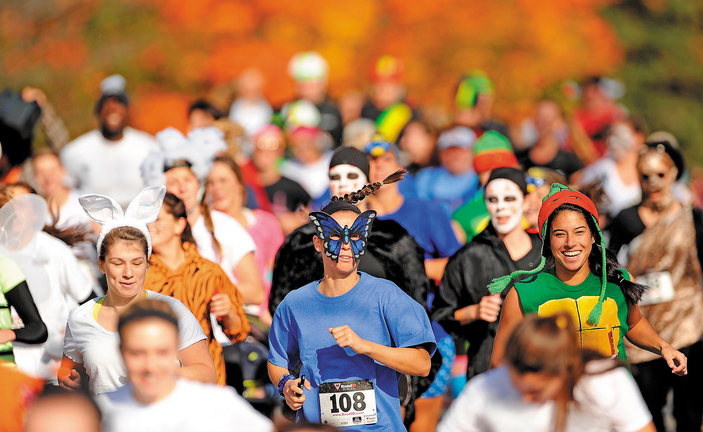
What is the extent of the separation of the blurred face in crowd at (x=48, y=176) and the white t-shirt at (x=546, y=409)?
6.16m

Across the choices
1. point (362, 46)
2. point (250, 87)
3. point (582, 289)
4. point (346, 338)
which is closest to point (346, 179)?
point (582, 289)

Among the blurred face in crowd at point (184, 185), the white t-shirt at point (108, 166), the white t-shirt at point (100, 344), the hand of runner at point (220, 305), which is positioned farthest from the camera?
the white t-shirt at point (108, 166)

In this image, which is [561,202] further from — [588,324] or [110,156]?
[110,156]

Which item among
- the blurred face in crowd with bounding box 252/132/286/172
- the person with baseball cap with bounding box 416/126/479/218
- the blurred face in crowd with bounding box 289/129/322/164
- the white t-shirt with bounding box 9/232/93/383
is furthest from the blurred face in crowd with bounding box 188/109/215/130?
the white t-shirt with bounding box 9/232/93/383

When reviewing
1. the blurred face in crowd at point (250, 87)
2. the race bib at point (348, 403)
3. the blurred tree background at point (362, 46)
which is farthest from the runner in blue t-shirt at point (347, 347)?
the blurred tree background at point (362, 46)

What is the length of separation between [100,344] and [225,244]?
2.25 metres

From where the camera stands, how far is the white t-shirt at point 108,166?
1084cm

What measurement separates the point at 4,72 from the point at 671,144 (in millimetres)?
12867

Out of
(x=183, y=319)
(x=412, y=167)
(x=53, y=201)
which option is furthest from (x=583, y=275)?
(x=412, y=167)

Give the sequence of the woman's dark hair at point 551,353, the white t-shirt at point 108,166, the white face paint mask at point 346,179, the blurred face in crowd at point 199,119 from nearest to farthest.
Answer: the woman's dark hair at point 551,353 → the white face paint mask at point 346,179 → the white t-shirt at point 108,166 → the blurred face in crowd at point 199,119

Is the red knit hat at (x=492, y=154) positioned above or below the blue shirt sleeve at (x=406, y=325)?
above

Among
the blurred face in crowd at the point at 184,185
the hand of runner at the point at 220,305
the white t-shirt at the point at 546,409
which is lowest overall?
the white t-shirt at the point at 546,409

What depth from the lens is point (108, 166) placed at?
35.8 feet

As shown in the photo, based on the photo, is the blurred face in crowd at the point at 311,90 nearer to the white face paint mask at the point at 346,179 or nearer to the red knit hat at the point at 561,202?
the white face paint mask at the point at 346,179
